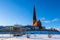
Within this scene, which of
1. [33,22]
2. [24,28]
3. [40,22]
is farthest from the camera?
[33,22]

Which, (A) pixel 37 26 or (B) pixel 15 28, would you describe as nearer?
(B) pixel 15 28

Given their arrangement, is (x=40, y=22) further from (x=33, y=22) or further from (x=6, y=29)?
(x=6, y=29)

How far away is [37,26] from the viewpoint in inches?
6230

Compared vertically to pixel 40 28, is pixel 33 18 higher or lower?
higher

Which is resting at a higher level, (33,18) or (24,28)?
(33,18)

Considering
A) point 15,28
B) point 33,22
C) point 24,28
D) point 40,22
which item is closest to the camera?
point 15,28

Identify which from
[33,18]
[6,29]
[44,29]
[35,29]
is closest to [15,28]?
[6,29]

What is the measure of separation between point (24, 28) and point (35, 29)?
10195 mm

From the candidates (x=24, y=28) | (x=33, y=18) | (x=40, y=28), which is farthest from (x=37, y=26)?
(x=33, y=18)

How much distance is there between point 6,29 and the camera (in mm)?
143500

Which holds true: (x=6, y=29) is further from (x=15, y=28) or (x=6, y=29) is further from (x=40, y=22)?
(x=40, y=22)

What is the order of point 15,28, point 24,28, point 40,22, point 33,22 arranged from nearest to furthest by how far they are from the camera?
Result: point 15,28 < point 24,28 < point 40,22 < point 33,22

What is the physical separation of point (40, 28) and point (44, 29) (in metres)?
3.99

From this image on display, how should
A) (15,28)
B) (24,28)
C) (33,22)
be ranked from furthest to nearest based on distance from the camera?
(33,22) → (24,28) → (15,28)
